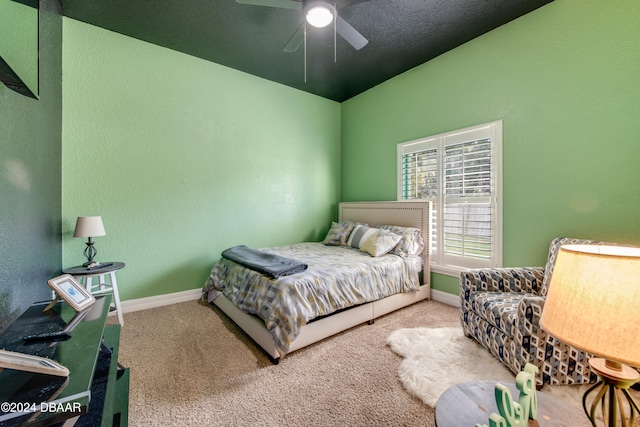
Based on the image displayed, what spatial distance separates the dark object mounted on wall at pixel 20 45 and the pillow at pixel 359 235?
3112 mm

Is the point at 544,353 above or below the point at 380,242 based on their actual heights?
below

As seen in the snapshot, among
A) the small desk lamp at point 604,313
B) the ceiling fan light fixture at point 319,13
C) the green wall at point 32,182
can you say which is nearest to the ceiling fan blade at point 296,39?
the ceiling fan light fixture at point 319,13

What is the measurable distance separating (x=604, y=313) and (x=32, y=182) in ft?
9.85

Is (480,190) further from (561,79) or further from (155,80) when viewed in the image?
(155,80)

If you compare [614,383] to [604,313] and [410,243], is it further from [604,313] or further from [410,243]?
[410,243]

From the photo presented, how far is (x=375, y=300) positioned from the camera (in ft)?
8.74

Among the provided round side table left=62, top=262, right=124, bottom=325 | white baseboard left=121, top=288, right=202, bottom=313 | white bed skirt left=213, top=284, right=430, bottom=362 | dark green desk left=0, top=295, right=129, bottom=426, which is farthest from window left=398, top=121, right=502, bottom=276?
round side table left=62, top=262, right=124, bottom=325

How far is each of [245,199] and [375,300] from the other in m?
2.23

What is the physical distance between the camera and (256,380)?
1.80 metres

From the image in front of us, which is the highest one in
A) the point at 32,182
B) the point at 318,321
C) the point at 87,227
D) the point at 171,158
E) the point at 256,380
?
the point at 171,158

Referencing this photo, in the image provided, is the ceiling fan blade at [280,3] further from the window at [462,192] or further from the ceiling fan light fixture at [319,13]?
the window at [462,192]

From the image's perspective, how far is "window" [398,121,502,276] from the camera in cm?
278

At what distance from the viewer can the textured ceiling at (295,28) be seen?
8.06ft

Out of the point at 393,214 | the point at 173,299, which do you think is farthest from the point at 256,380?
the point at 393,214
